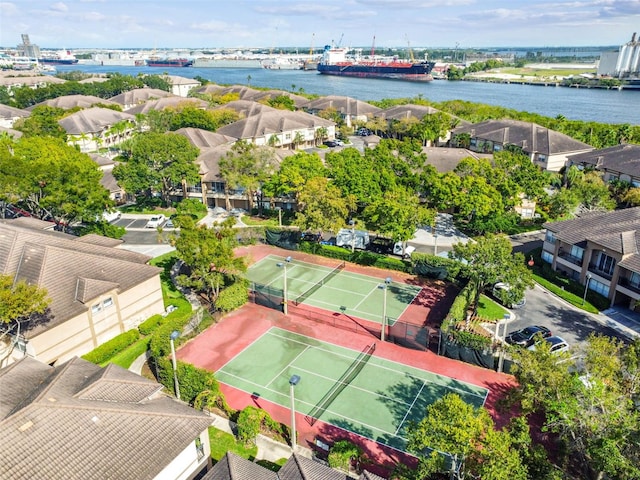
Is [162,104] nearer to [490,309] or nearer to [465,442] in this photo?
[490,309]

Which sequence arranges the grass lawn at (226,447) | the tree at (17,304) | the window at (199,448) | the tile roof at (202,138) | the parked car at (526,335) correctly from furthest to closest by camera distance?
the tile roof at (202,138), the parked car at (526,335), the tree at (17,304), the grass lawn at (226,447), the window at (199,448)

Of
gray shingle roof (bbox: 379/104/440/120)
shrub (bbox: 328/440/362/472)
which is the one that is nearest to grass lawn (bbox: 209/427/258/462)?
shrub (bbox: 328/440/362/472)

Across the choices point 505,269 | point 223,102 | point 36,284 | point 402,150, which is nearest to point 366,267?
point 505,269

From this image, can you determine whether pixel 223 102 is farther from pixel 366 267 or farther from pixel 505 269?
pixel 505 269

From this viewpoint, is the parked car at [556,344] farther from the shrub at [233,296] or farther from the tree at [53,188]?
the tree at [53,188]

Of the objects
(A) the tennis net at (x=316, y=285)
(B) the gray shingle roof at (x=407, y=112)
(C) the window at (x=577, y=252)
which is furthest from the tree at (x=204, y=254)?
(B) the gray shingle roof at (x=407, y=112)

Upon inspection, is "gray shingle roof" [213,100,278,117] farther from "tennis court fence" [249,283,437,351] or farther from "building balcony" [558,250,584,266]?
"building balcony" [558,250,584,266]

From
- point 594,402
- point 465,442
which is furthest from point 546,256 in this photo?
point 465,442
